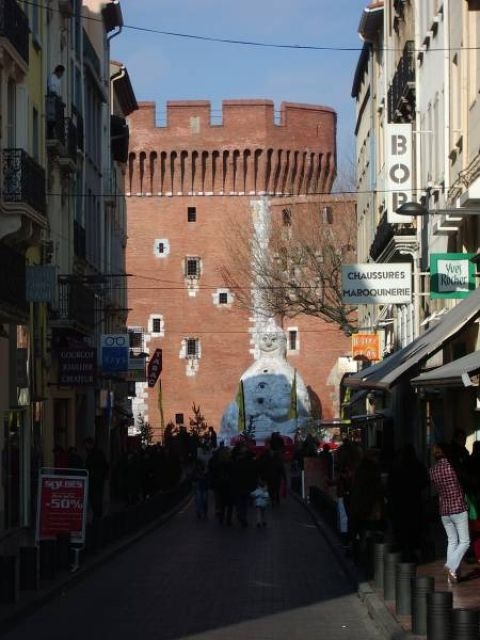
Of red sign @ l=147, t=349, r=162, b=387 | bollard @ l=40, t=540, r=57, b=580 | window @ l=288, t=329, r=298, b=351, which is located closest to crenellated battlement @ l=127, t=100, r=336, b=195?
window @ l=288, t=329, r=298, b=351

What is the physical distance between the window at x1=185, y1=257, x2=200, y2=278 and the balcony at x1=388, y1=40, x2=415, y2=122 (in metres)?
50.8

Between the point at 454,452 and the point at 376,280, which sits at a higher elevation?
the point at 376,280

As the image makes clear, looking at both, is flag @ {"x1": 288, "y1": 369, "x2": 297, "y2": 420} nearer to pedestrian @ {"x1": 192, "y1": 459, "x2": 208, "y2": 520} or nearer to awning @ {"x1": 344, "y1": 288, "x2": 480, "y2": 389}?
pedestrian @ {"x1": 192, "y1": 459, "x2": 208, "y2": 520}

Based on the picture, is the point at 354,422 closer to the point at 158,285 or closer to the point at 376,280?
the point at 376,280

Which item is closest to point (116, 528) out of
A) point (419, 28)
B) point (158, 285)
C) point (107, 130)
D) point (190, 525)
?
point (190, 525)

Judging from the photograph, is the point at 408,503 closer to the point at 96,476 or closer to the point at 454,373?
the point at 454,373

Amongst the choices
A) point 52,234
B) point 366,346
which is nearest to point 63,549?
point 52,234

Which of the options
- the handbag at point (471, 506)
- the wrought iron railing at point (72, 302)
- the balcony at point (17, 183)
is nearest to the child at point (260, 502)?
the balcony at point (17, 183)

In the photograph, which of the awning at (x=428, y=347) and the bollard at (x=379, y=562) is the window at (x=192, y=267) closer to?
the awning at (x=428, y=347)

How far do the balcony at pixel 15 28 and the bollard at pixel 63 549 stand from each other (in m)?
10.2

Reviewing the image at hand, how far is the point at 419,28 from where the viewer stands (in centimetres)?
3475

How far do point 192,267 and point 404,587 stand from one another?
7815cm

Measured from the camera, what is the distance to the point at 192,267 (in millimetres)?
92500

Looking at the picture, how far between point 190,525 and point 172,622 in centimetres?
1822
